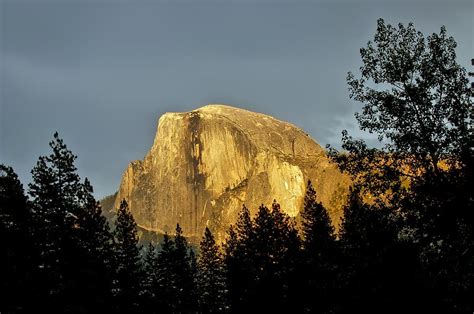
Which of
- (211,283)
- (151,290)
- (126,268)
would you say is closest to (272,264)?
(126,268)

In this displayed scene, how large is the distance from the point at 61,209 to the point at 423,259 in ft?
71.3

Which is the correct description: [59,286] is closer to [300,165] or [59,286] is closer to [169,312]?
[169,312]

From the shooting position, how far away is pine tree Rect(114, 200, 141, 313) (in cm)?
4969

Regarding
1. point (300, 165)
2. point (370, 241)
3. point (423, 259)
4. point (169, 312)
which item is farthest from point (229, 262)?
point (300, 165)

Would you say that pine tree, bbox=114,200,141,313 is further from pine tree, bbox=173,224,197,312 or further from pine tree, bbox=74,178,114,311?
pine tree, bbox=173,224,197,312

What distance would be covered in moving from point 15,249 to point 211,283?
4648cm

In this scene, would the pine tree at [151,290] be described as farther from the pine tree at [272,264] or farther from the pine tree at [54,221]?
the pine tree at [54,221]

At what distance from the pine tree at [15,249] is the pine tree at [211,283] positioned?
3969 centimetres

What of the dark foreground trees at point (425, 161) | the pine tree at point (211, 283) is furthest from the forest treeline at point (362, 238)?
the pine tree at point (211, 283)

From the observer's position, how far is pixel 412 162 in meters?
23.6

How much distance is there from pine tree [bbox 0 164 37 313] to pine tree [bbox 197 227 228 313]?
3969cm

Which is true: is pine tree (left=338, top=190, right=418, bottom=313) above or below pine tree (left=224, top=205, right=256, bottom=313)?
below

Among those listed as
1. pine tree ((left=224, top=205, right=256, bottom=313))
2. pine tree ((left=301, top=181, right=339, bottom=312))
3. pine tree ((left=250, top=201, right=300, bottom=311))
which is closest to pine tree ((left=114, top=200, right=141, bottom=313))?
pine tree ((left=224, top=205, right=256, bottom=313))

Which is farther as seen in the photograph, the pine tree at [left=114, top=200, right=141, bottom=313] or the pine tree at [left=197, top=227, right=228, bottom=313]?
the pine tree at [left=197, top=227, right=228, bottom=313]
